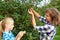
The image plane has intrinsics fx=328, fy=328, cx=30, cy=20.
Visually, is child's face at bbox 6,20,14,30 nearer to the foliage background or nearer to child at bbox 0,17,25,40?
child at bbox 0,17,25,40

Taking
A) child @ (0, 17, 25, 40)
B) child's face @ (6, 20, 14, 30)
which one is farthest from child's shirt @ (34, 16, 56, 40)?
child's face @ (6, 20, 14, 30)

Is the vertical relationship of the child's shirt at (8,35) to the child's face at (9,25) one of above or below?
below

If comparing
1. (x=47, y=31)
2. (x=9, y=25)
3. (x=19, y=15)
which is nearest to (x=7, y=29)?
(x=9, y=25)

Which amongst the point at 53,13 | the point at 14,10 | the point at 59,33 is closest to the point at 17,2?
the point at 14,10

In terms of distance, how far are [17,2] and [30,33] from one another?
0.94 m

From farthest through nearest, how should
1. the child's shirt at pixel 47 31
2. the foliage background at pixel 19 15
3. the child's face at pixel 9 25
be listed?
the foliage background at pixel 19 15 → the child's shirt at pixel 47 31 → the child's face at pixel 9 25

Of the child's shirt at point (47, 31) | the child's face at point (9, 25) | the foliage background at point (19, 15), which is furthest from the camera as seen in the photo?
the foliage background at point (19, 15)

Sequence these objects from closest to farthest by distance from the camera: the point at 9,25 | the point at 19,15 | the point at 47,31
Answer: the point at 9,25
the point at 47,31
the point at 19,15

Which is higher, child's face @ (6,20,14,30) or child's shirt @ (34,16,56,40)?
child's face @ (6,20,14,30)

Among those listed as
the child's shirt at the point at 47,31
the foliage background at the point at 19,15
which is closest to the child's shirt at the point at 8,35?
the child's shirt at the point at 47,31

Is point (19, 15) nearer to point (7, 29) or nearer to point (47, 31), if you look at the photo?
point (47, 31)

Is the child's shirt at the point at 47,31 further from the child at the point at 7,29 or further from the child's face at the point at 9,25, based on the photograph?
the child's face at the point at 9,25

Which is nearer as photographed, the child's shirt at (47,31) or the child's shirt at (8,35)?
the child's shirt at (8,35)

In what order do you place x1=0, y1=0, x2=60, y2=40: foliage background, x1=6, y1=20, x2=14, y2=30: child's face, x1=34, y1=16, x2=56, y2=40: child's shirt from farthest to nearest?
x1=0, y1=0, x2=60, y2=40: foliage background < x1=34, y1=16, x2=56, y2=40: child's shirt < x1=6, y1=20, x2=14, y2=30: child's face
